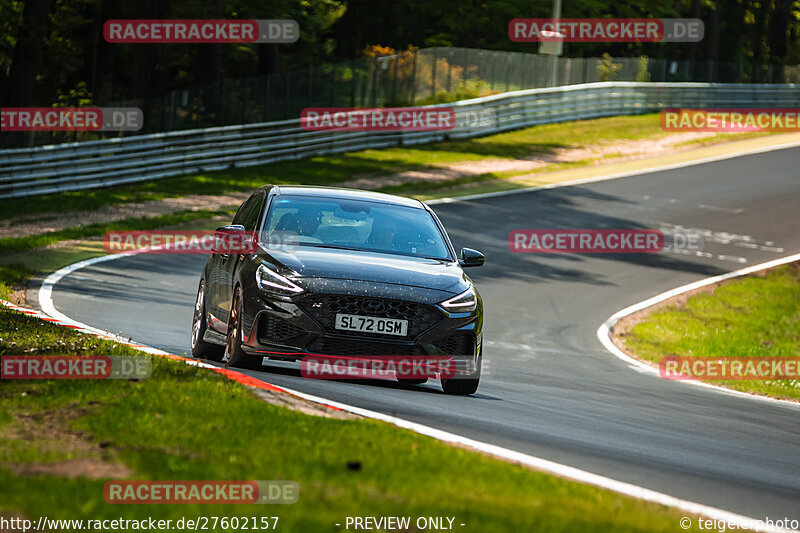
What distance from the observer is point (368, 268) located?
977 cm

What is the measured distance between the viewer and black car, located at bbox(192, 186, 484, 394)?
9445 millimetres

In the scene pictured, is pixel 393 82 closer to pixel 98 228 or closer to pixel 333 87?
pixel 333 87

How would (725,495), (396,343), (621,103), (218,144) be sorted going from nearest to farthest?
(725,495), (396,343), (218,144), (621,103)

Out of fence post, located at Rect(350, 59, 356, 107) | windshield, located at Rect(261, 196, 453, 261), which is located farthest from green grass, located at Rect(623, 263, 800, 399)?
fence post, located at Rect(350, 59, 356, 107)

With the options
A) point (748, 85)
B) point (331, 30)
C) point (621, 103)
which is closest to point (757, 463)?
point (621, 103)

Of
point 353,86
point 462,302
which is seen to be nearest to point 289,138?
point 353,86

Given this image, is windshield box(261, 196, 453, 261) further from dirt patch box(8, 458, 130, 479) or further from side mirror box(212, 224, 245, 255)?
dirt patch box(8, 458, 130, 479)

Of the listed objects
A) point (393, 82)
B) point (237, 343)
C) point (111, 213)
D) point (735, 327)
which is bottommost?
point (735, 327)

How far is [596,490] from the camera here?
6301 millimetres

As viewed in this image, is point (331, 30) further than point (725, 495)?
Yes

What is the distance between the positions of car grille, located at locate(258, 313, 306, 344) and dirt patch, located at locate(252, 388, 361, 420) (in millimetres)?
1069

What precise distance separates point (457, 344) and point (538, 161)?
28.4 m

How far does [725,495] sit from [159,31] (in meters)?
35.4

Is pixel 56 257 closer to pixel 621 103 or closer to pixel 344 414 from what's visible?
pixel 344 414
